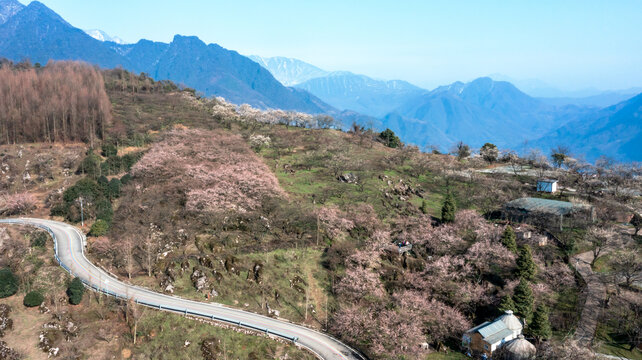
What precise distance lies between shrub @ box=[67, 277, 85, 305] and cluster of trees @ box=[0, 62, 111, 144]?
4208cm

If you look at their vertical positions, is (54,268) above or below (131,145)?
below

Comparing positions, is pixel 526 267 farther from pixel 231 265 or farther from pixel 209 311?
pixel 209 311

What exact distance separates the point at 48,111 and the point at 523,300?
247ft

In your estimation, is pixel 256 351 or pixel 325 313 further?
pixel 325 313

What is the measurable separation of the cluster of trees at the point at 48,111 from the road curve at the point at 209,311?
122 feet

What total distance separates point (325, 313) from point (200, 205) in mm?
19722

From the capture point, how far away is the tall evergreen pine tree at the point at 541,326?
3262 centimetres

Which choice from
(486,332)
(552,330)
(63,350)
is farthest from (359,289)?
(63,350)

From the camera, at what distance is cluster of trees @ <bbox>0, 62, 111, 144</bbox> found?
63844 millimetres

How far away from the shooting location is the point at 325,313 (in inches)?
1417

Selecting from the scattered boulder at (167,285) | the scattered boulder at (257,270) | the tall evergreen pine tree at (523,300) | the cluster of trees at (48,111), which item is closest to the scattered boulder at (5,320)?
the scattered boulder at (167,285)

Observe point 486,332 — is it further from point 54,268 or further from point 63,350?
point 54,268

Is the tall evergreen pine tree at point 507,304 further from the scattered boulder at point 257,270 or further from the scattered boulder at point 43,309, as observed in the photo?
the scattered boulder at point 43,309

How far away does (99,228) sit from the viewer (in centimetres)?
4203
